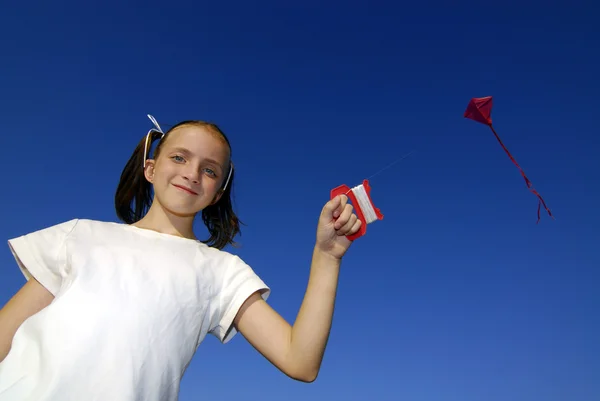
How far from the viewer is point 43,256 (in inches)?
100

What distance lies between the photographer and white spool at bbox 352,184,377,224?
262 cm

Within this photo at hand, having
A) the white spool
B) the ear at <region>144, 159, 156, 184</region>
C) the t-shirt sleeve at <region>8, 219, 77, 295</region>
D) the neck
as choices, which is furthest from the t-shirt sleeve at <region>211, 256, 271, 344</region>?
the ear at <region>144, 159, 156, 184</region>

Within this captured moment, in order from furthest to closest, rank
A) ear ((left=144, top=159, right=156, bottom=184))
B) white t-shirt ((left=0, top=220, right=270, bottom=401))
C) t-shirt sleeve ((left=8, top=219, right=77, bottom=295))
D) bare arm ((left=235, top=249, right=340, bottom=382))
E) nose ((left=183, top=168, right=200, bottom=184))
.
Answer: ear ((left=144, top=159, right=156, bottom=184)), nose ((left=183, top=168, right=200, bottom=184)), t-shirt sleeve ((left=8, top=219, right=77, bottom=295)), bare arm ((left=235, top=249, right=340, bottom=382)), white t-shirt ((left=0, top=220, right=270, bottom=401))

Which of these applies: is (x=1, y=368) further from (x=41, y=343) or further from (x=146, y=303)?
(x=146, y=303)

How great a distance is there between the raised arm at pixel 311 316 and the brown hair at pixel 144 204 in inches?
37.7

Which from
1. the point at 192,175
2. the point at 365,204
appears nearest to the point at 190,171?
the point at 192,175

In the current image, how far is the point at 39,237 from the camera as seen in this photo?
2.58m

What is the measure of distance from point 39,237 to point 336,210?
1.56 metres

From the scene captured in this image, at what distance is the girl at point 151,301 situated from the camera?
213 cm

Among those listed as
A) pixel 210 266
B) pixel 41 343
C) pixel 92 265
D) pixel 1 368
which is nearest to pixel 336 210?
pixel 210 266

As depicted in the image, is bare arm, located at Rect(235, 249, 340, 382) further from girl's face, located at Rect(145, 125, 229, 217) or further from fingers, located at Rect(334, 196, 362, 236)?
girl's face, located at Rect(145, 125, 229, 217)

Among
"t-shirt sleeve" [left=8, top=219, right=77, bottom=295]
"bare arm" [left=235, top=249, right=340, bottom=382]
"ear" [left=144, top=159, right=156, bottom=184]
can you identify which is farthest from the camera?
"ear" [left=144, top=159, right=156, bottom=184]

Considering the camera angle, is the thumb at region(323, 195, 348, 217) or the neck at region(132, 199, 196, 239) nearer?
the thumb at region(323, 195, 348, 217)

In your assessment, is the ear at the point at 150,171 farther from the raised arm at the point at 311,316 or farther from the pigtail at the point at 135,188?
the raised arm at the point at 311,316
